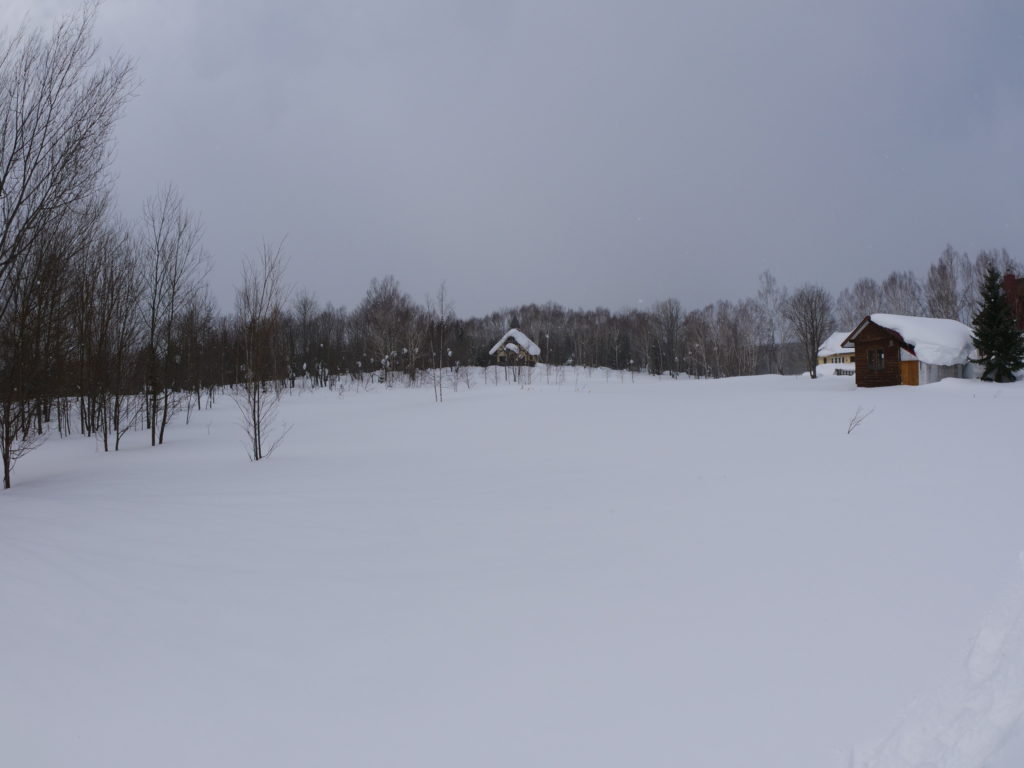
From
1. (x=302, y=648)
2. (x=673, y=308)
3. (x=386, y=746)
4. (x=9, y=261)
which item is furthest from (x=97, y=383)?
(x=673, y=308)

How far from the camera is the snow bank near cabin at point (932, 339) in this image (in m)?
24.8

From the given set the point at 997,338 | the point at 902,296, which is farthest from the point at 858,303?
the point at 997,338

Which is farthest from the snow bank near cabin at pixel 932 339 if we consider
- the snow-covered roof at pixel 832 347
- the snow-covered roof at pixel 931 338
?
the snow-covered roof at pixel 832 347

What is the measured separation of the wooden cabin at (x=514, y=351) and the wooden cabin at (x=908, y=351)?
113 ft

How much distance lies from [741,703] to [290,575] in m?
3.57

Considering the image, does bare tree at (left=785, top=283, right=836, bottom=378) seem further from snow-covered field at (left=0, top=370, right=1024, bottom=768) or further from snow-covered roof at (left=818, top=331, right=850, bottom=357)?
snow-covered field at (left=0, top=370, right=1024, bottom=768)

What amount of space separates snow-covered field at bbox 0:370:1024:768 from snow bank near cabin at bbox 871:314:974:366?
72.3ft

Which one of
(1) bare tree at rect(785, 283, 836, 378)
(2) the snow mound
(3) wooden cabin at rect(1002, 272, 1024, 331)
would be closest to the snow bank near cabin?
(3) wooden cabin at rect(1002, 272, 1024, 331)

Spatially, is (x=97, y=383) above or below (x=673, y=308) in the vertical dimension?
below

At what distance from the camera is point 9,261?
23.0 ft

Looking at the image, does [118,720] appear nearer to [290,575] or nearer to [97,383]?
[290,575]

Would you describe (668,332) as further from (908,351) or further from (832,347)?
(908,351)

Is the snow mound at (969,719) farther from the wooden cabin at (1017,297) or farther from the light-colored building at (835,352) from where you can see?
the light-colored building at (835,352)

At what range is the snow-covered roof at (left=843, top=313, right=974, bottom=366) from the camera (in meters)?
24.8
